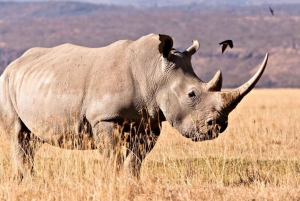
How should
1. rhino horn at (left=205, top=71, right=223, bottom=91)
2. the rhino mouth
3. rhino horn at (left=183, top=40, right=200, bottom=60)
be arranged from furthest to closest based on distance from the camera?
rhino horn at (left=183, top=40, right=200, bottom=60)
rhino horn at (left=205, top=71, right=223, bottom=91)
the rhino mouth

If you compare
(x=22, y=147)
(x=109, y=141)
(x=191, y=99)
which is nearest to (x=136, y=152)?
(x=109, y=141)

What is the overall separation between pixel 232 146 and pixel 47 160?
4920 millimetres

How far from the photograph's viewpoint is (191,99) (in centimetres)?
905

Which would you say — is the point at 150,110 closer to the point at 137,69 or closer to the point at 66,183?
the point at 137,69

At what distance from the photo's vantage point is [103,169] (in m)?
8.62

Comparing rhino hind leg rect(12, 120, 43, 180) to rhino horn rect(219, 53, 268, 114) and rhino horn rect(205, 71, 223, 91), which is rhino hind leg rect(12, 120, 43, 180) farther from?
rhino horn rect(219, 53, 268, 114)

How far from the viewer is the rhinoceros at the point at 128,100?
8.96 meters

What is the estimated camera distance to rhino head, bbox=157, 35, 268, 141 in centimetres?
879

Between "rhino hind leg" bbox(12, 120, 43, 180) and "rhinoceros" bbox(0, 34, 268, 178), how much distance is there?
41 cm

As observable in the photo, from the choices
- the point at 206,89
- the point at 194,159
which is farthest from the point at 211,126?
the point at 194,159

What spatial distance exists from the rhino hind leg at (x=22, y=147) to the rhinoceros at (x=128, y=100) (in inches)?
16.1

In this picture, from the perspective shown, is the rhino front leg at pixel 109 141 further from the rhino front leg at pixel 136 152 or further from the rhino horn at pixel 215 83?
the rhino horn at pixel 215 83

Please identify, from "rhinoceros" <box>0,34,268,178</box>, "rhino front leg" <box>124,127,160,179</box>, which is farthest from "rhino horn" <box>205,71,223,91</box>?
"rhino front leg" <box>124,127,160,179</box>

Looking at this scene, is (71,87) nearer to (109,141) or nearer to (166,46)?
(109,141)
